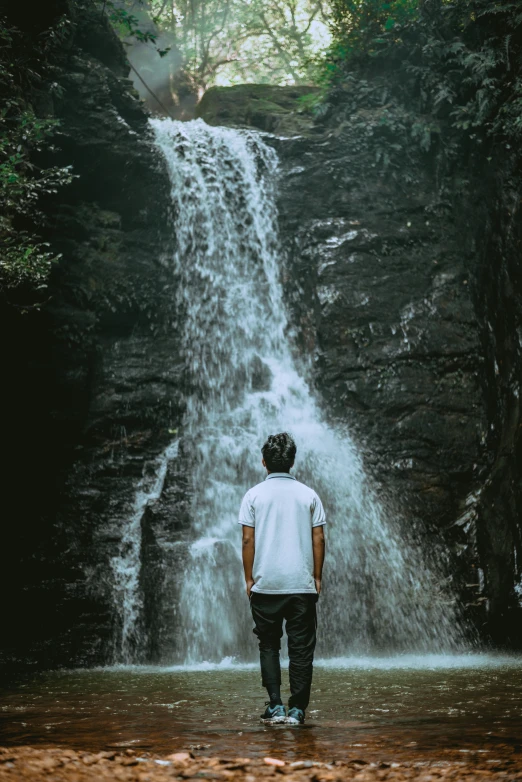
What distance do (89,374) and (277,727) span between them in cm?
845

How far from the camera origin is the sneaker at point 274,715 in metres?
4.00

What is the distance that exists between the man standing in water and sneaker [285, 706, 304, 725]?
0.02 meters

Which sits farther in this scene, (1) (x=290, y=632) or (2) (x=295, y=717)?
(1) (x=290, y=632)

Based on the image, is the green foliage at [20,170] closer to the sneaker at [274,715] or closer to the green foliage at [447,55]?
the green foliage at [447,55]

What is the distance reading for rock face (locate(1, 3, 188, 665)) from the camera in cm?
962

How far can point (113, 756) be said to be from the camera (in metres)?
3.01

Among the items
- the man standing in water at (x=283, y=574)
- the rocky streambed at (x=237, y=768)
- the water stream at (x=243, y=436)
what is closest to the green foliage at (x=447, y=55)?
the water stream at (x=243, y=436)

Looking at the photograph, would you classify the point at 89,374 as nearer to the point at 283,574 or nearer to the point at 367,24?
the point at 283,574

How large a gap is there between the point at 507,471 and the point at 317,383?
3546 millimetres

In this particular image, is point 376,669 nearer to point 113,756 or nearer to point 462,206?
point 113,756

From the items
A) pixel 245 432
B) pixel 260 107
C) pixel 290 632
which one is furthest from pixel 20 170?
pixel 290 632

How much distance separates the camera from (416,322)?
39.7ft

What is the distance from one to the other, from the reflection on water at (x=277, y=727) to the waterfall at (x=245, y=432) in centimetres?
158

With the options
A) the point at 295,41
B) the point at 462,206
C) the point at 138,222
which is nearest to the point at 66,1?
the point at 138,222
